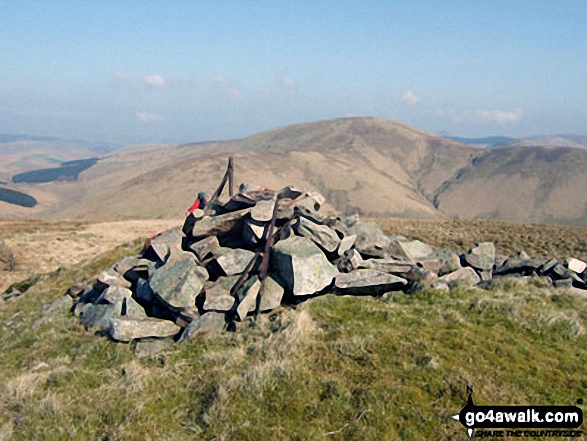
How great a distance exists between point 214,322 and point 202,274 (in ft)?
7.20

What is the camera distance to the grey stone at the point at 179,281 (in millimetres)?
12508

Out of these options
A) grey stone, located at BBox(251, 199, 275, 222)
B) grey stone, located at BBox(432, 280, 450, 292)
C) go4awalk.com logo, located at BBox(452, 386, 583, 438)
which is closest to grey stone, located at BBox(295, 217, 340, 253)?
grey stone, located at BBox(251, 199, 275, 222)

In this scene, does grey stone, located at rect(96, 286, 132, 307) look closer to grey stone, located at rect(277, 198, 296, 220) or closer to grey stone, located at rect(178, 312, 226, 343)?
grey stone, located at rect(178, 312, 226, 343)

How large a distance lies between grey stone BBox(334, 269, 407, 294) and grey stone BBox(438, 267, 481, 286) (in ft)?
6.61

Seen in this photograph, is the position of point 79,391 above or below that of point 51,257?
above

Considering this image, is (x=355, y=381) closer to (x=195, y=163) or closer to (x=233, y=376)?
(x=233, y=376)

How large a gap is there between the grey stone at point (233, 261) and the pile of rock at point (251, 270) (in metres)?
0.03

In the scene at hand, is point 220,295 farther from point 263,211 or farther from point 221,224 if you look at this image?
point 263,211

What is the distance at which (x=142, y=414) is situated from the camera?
813 centimetres

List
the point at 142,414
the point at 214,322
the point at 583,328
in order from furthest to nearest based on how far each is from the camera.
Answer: the point at 214,322, the point at 583,328, the point at 142,414

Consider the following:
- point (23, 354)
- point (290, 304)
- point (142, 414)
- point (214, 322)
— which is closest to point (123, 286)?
point (23, 354)

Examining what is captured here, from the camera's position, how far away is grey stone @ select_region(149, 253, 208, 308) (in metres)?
12.5

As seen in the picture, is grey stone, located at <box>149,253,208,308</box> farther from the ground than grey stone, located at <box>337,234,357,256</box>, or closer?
closer

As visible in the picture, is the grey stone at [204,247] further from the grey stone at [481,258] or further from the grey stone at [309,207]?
the grey stone at [481,258]
